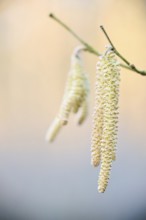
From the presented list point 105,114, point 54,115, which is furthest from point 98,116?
point 54,115

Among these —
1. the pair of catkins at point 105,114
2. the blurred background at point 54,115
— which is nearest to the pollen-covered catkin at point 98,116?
the pair of catkins at point 105,114

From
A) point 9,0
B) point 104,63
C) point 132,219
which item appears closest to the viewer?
point 104,63

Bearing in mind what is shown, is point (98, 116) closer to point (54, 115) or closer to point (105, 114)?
point (105, 114)

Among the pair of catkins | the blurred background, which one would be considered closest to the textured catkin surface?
the pair of catkins

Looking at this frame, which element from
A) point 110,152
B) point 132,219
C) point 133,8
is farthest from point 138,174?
point 110,152

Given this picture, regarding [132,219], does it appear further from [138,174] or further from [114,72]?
[114,72]

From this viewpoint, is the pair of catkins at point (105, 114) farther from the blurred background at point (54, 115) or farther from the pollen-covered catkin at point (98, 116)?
the blurred background at point (54, 115)

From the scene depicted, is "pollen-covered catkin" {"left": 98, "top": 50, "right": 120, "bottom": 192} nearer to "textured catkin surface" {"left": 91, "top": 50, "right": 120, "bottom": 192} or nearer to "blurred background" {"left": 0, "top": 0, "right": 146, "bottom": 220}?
"textured catkin surface" {"left": 91, "top": 50, "right": 120, "bottom": 192}
